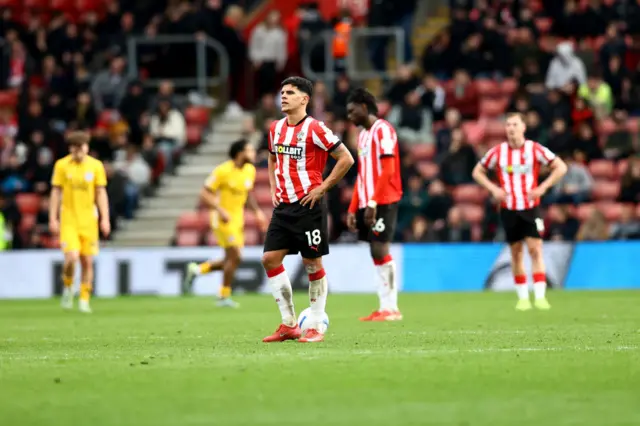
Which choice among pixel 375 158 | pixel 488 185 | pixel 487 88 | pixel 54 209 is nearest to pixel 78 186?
pixel 54 209

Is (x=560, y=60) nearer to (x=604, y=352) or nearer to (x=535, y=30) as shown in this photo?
(x=535, y=30)

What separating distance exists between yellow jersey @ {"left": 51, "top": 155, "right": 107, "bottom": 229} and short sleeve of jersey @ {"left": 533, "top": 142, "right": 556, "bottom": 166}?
17.9 feet

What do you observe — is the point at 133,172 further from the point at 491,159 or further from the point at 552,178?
the point at 552,178

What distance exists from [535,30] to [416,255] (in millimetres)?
Answer: 6085

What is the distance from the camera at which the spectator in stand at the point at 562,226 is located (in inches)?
889

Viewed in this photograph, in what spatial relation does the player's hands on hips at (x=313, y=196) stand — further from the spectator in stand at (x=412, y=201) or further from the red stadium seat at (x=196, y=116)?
the red stadium seat at (x=196, y=116)

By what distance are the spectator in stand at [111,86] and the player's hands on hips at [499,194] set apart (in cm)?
1290

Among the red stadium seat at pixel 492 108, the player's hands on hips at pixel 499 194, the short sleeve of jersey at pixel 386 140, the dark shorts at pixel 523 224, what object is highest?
the red stadium seat at pixel 492 108

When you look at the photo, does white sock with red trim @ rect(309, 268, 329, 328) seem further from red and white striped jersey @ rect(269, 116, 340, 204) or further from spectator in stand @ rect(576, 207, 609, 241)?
spectator in stand @ rect(576, 207, 609, 241)

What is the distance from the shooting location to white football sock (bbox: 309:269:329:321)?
10.7 meters

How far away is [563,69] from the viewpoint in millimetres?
25219

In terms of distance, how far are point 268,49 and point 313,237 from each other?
16.9m

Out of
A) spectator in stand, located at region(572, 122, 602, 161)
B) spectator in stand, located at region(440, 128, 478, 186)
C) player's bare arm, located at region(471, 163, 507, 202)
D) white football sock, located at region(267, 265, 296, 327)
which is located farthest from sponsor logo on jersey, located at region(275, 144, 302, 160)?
spectator in stand, located at region(572, 122, 602, 161)

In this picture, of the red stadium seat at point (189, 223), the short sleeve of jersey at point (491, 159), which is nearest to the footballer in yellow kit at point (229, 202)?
the short sleeve of jersey at point (491, 159)
